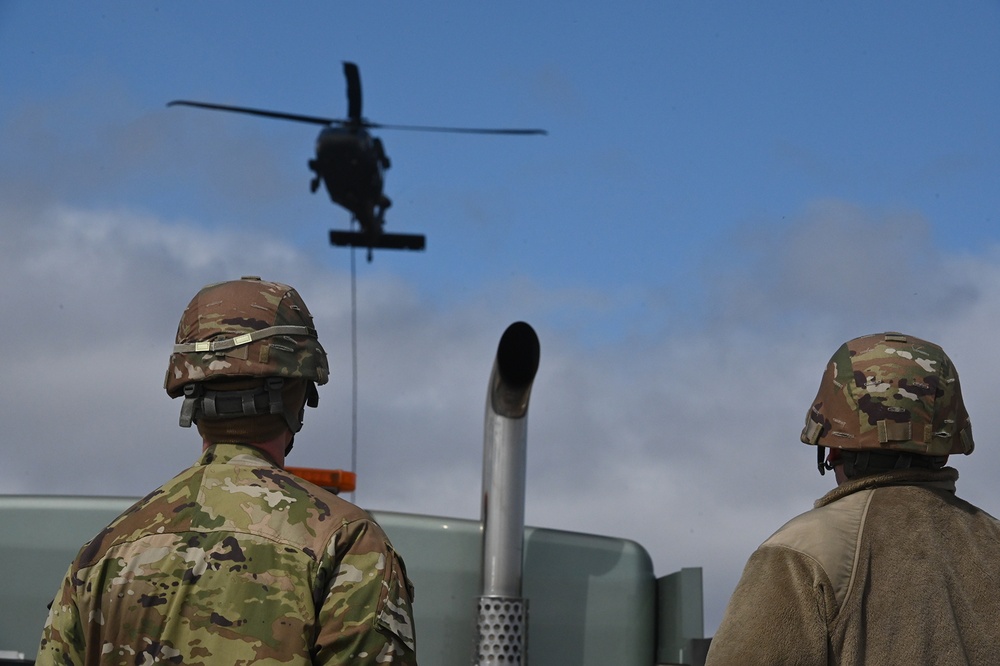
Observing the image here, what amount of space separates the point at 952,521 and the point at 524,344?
3570mm

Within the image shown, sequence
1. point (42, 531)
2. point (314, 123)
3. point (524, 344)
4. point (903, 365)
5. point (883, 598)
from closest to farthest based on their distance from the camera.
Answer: point (883, 598)
point (903, 365)
point (42, 531)
point (524, 344)
point (314, 123)

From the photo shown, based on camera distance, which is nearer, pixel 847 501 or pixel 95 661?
pixel 95 661

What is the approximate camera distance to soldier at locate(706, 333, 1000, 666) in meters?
3.55

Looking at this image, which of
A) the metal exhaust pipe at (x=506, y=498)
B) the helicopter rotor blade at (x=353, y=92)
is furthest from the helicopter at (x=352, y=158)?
the metal exhaust pipe at (x=506, y=498)

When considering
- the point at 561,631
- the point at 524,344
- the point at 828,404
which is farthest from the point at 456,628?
the point at 828,404

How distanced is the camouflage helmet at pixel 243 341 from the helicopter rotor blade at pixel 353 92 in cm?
2614

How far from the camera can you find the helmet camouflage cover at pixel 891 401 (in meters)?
3.82

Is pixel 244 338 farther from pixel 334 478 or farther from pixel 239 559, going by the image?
pixel 334 478

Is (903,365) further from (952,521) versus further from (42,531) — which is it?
Answer: (42,531)

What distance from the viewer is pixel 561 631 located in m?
6.83

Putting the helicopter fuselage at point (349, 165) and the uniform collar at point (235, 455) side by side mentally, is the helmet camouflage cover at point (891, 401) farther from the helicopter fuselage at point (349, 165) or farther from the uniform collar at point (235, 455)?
the helicopter fuselage at point (349, 165)

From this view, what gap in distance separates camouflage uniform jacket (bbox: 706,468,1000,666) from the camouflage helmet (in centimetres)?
132

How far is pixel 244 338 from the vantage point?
368 cm

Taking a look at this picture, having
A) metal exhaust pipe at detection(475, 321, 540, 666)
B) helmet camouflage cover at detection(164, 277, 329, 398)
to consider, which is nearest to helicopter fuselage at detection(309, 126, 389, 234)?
metal exhaust pipe at detection(475, 321, 540, 666)
